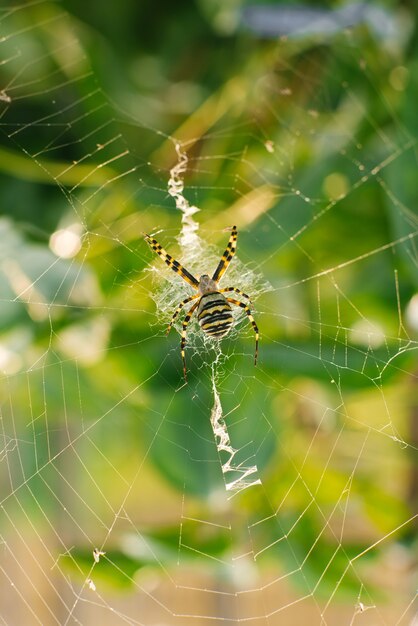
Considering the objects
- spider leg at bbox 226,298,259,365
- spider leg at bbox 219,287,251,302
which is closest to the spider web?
spider leg at bbox 226,298,259,365

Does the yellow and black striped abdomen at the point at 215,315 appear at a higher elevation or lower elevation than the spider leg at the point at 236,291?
lower

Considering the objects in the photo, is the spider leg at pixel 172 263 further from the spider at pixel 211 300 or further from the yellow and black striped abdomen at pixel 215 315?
the yellow and black striped abdomen at pixel 215 315

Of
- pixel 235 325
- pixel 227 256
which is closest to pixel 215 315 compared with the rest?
pixel 235 325

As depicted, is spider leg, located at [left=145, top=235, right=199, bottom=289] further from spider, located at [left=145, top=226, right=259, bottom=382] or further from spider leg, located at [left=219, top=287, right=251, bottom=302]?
spider leg, located at [left=219, top=287, right=251, bottom=302]

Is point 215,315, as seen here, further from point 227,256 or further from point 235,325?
point 227,256

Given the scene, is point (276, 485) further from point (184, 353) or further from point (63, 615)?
point (63, 615)

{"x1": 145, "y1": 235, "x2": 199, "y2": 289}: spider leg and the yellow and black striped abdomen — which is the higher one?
{"x1": 145, "y1": 235, "x2": 199, "y2": 289}: spider leg

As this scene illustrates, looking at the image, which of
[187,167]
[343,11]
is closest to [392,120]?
[343,11]

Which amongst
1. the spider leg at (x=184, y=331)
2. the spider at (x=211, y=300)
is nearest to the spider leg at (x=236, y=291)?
the spider at (x=211, y=300)
